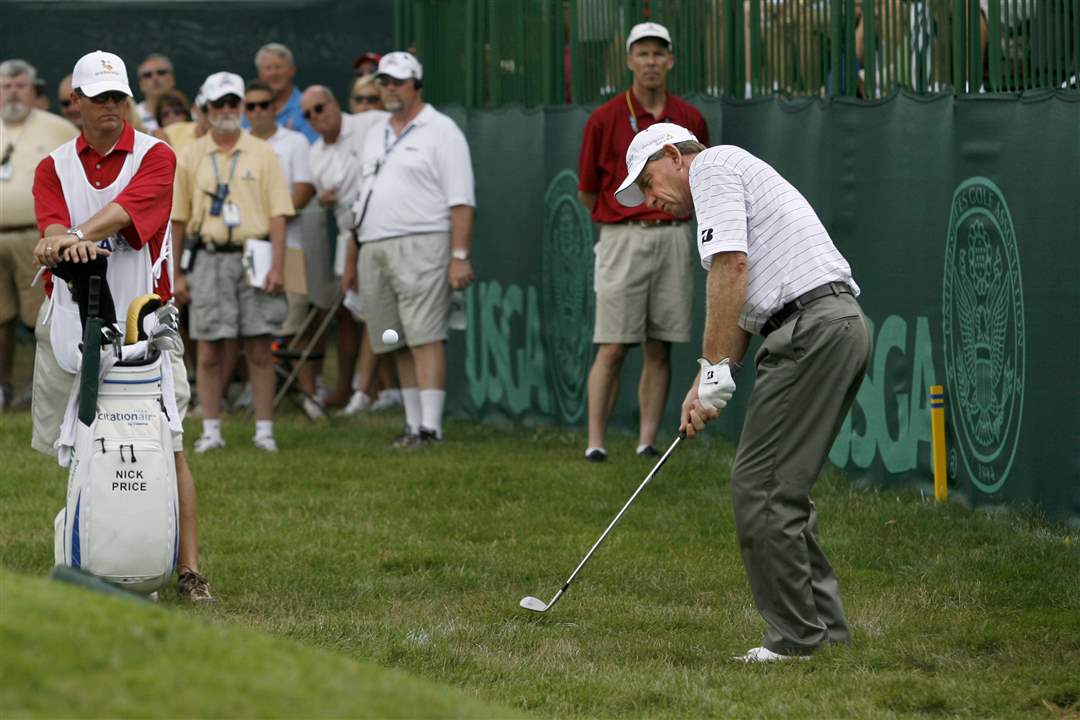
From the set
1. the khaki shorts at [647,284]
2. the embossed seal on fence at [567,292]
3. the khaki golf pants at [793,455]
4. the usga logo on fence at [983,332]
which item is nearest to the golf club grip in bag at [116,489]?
the khaki golf pants at [793,455]

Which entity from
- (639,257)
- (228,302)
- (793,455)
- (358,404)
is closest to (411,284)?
(228,302)

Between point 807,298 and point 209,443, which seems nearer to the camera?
point 807,298

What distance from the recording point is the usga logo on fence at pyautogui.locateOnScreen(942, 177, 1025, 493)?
9062 millimetres

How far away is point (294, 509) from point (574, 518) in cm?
153

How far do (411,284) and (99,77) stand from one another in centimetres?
482

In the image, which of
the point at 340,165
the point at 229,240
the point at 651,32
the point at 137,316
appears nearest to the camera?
the point at 137,316

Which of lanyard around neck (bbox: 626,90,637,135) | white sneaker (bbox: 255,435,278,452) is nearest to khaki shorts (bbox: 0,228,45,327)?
white sneaker (bbox: 255,435,278,452)

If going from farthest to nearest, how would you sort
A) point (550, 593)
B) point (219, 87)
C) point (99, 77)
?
point (219, 87)
point (550, 593)
point (99, 77)

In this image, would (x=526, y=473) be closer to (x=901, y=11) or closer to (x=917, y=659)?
(x=901, y=11)

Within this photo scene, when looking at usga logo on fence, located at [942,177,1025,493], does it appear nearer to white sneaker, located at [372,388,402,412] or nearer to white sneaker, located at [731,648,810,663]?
white sneaker, located at [731,648,810,663]

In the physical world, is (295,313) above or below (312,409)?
above

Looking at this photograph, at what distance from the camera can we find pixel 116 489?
745 centimetres

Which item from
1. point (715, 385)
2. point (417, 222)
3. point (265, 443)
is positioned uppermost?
point (417, 222)

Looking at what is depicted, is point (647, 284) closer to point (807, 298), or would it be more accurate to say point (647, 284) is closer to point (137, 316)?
point (137, 316)
